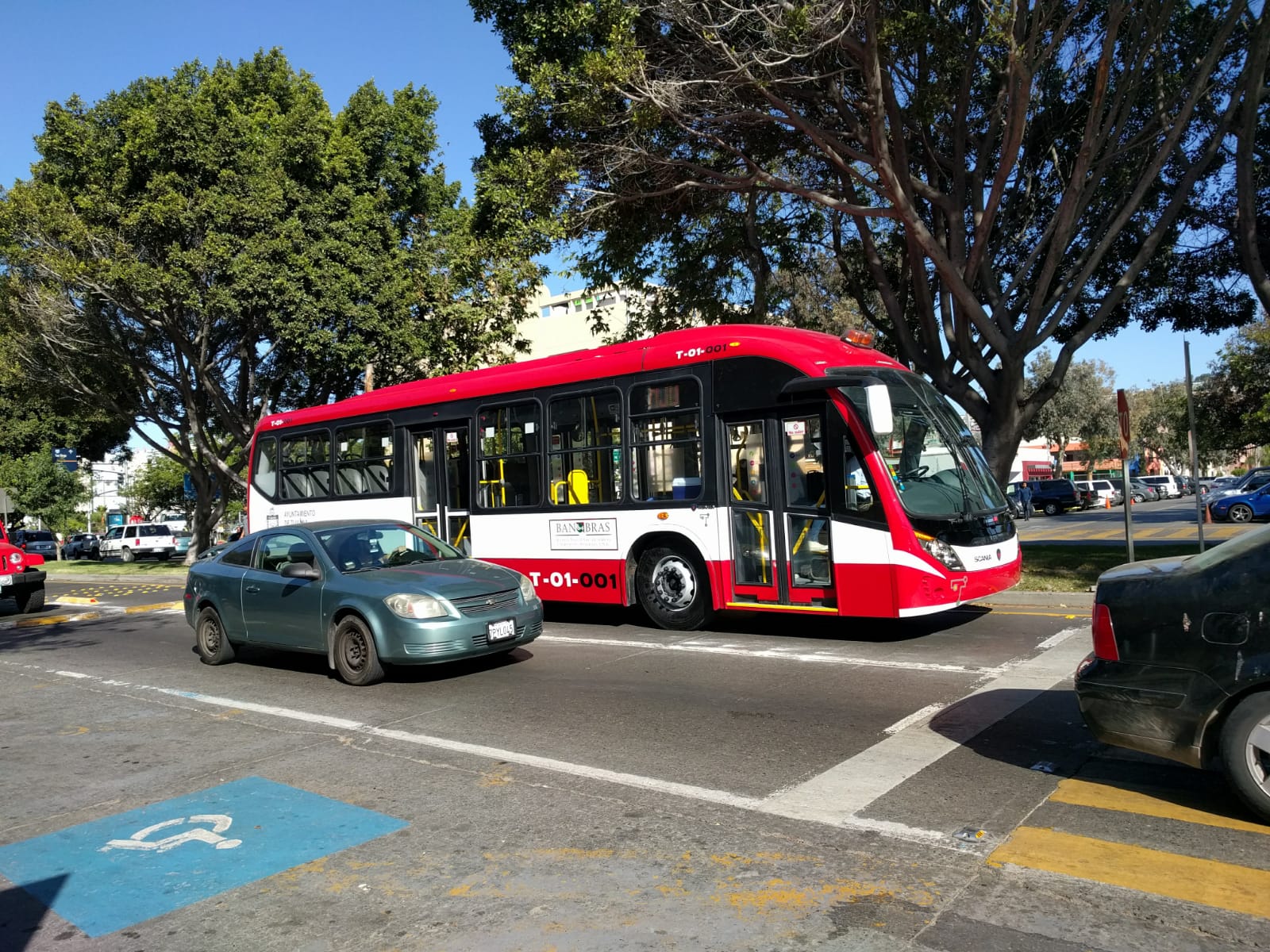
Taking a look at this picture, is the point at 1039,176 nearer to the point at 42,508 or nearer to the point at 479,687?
the point at 479,687

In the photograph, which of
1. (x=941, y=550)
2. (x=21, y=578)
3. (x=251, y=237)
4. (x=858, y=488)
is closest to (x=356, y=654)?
(x=858, y=488)

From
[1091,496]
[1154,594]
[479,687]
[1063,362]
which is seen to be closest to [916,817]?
[1154,594]

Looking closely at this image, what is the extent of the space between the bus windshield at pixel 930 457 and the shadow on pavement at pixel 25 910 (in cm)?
750

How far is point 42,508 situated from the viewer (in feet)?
201

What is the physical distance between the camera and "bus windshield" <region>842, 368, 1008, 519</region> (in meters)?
9.70

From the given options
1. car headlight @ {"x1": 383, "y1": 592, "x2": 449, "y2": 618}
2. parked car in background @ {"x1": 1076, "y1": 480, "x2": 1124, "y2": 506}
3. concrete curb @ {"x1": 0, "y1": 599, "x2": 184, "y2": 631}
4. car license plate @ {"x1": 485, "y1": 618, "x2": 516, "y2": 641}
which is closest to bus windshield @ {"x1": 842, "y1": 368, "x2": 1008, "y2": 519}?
car license plate @ {"x1": 485, "y1": 618, "x2": 516, "y2": 641}

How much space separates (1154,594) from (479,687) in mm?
5664

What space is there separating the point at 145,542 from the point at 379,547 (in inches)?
1776

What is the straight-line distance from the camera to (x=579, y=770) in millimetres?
5914

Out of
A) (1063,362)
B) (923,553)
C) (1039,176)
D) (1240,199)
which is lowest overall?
(923,553)

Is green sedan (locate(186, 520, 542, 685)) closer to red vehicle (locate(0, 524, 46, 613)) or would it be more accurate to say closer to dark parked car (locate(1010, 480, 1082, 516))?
red vehicle (locate(0, 524, 46, 613))

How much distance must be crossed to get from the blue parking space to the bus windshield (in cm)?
632

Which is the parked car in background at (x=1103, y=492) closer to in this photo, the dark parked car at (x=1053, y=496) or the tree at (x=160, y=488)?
the dark parked car at (x=1053, y=496)

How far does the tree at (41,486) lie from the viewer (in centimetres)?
5206
